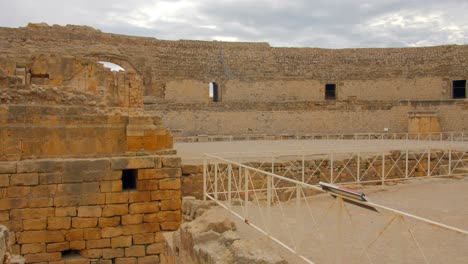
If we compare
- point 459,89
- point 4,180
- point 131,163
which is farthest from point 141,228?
point 459,89

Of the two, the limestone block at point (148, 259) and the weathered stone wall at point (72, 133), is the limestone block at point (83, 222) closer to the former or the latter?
the limestone block at point (148, 259)

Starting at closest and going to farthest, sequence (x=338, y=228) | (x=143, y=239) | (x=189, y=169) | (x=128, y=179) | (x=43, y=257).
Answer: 1. (x=338, y=228)
2. (x=43, y=257)
3. (x=143, y=239)
4. (x=128, y=179)
5. (x=189, y=169)

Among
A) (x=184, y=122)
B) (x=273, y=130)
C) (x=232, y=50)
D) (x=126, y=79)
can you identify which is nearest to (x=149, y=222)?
(x=126, y=79)

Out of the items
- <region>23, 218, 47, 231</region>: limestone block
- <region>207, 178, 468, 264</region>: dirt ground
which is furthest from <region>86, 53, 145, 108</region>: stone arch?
<region>207, 178, 468, 264</region>: dirt ground

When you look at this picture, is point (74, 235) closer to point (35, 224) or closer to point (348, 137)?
point (35, 224)

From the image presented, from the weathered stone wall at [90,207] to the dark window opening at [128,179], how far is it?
12.5 inches

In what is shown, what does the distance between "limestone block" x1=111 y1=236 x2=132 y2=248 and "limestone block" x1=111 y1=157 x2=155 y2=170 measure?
117 cm

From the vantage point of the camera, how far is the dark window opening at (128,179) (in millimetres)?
7086

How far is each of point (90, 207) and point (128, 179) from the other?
947mm

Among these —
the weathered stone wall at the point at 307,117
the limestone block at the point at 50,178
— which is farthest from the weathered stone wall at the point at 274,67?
the limestone block at the point at 50,178

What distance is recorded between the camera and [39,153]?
6.66m

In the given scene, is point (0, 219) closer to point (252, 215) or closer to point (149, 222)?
point (149, 222)

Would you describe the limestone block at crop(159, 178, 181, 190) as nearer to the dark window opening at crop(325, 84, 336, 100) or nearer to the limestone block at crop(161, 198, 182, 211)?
the limestone block at crop(161, 198, 182, 211)

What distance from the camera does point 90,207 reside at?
6547 mm
